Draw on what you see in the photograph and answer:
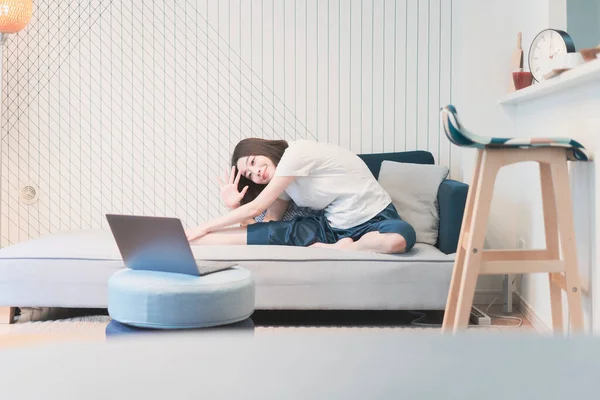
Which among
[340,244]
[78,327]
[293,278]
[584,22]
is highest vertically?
[584,22]

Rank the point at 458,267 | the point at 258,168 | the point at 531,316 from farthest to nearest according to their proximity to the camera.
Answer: the point at 258,168, the point at 531,316, the point at 458,267

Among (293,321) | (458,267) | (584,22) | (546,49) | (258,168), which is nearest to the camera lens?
(458,267)

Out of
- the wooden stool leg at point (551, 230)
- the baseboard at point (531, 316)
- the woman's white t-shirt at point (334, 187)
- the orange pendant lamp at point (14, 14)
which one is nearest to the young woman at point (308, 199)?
the woman's white t-shirt at point (334, 187)

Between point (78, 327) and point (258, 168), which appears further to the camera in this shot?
point (258, 168)

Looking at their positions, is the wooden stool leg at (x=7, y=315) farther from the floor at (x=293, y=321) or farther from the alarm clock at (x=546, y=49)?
the alarm clock at (x=546, y=49)

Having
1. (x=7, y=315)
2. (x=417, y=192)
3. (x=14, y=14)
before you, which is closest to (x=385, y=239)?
(x=417, y=192)

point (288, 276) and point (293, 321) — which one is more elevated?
point (288, 276)

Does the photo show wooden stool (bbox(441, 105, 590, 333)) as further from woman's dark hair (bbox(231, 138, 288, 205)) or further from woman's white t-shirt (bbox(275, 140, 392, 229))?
woman's dark hair (bbox(231, 138, 288, 205))

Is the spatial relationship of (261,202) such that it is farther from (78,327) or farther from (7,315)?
(7,315)

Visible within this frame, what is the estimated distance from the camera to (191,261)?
8.63 ft

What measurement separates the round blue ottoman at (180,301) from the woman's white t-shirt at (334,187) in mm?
1221

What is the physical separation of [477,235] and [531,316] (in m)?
1.09

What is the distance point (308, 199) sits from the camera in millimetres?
3799

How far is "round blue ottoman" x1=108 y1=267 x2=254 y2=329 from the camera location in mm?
2496
